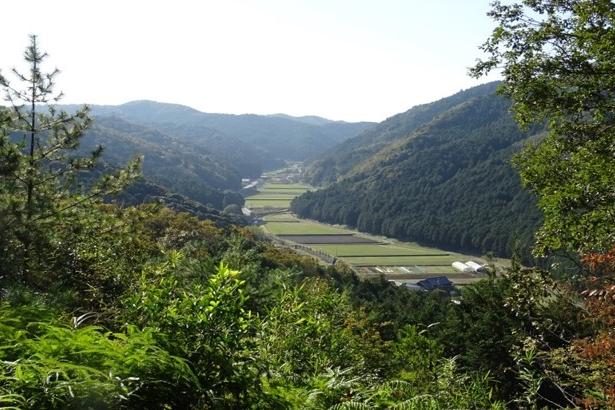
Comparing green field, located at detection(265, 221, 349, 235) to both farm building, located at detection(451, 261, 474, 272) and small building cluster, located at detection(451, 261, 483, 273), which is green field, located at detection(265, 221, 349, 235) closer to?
farm building, located at detection(451, 261, 474, 272)

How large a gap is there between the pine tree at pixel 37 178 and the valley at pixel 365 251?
62.0 m

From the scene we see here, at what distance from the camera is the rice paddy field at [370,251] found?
93.1m

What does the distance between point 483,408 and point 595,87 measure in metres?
9.90

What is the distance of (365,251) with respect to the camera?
114062mm

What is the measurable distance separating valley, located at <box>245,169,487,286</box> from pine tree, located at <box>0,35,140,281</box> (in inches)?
2442

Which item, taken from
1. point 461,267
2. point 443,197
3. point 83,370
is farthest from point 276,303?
point 443,197

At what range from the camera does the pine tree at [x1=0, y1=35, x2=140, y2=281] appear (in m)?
10.6

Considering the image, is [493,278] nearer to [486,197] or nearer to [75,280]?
[75,280]

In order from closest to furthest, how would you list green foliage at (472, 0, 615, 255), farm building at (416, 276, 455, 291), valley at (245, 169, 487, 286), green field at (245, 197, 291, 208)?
green foliage at (472, 0, 615, 255)
farm building at (416, 276, 455, 291)
valley at (245, 169, 487, 286)
green field at (245, 197, 291, 208)

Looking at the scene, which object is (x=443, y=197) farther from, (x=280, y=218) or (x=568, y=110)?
(x=568, y=110)

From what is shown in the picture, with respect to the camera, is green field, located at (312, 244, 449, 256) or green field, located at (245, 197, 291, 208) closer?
green field, located at (312, 244, 449, 256)

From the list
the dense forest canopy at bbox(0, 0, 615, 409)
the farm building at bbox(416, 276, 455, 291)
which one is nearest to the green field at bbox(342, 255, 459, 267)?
the farm building at bbox(416, 276, 455, 291)

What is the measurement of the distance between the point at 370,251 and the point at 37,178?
105031 mm

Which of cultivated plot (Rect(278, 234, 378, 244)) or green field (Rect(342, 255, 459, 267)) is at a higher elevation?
cultivated plot (Rect(278, 234, 378, 244))
